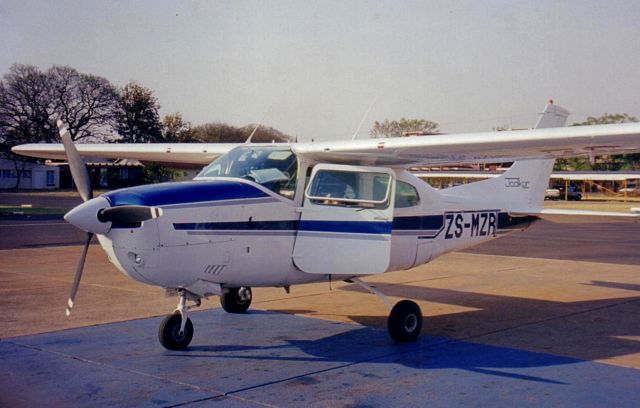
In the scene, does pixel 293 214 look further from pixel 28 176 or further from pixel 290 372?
pixel 28 176

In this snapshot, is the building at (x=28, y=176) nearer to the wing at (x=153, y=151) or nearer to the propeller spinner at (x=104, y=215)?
the wing at (x=153, y=151)

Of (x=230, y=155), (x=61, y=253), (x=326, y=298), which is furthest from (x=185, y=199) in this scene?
(x=61, y=253)

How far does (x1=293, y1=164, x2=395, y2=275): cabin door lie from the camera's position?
7621mm

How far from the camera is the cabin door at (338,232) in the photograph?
25.0 ft

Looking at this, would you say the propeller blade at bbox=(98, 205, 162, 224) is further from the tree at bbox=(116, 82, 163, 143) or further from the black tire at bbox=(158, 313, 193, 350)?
the tree at bbox=(116, 82, 163, 143)

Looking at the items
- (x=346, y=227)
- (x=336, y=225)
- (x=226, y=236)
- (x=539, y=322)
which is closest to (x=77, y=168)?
(x=226, y=236)

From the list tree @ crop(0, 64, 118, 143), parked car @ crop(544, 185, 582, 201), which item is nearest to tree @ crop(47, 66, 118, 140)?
tree @ crop(0, 64, 118, 143)

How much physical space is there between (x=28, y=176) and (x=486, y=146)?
6988cm

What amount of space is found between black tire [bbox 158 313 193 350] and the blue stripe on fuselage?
4.39 ft

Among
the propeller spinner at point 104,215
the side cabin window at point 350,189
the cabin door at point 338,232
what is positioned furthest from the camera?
the side cabin window at point 350,189

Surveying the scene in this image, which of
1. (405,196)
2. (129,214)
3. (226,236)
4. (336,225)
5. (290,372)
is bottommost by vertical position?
(290,372)

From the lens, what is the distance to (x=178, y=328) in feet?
23.9

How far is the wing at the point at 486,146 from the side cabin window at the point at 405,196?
0.29m

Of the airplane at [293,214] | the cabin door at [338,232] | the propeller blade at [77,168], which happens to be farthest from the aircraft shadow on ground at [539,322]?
the propeller blade at [77,168]
